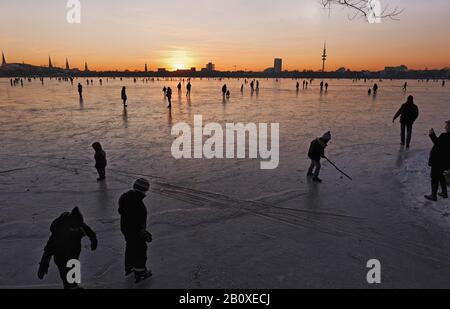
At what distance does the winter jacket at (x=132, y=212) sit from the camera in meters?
3.76

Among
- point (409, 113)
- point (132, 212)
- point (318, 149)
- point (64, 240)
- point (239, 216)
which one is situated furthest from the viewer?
point (409, 113)

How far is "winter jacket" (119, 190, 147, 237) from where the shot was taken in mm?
3758

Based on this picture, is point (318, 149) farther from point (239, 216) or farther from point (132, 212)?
point (132, 212)

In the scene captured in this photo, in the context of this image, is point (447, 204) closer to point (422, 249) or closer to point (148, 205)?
point (422, 249)

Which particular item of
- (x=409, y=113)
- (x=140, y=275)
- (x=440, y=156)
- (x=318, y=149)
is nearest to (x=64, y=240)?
(x=140, y=275)

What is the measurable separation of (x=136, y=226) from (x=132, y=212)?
20 cm

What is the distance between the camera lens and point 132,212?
3.77 meters

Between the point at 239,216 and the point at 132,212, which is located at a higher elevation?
the point at 132,212

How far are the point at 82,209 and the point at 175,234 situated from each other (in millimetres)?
2130

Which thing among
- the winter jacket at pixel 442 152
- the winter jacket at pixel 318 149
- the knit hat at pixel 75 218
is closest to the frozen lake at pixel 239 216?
the winter jacket at pixel 318 149

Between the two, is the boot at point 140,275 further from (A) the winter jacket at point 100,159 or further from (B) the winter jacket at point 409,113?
(B) the winter jacket at point 409,113

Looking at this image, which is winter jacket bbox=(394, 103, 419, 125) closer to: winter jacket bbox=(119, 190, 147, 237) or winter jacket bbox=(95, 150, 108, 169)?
winter jacket bbox=(95, 150, 108, 169)

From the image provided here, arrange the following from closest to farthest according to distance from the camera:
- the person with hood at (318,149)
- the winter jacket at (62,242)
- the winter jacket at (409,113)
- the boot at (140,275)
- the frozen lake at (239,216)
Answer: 1. the winter jacket at (62,242)
2. the boot at (140,275)
3. the frozen lake at (239,216)
4. the person with hood at (318,149)
5. the winter jacket at (409,113)
